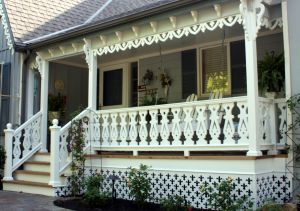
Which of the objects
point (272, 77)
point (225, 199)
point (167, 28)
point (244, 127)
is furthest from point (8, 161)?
point (272, 77)

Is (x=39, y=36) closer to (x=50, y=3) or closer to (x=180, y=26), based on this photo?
(x=50, y=3)

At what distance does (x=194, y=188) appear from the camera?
805cm

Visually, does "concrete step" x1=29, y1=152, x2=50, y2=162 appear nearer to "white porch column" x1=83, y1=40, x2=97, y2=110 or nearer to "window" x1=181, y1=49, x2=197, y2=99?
"white porch column" x1=83, y1=40, x2=97, y2=110

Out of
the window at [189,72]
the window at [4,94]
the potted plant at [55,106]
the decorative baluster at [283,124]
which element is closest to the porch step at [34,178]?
the potted plant at [55,106]

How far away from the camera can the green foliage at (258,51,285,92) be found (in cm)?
818

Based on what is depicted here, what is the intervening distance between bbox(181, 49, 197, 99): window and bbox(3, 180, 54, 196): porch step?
14.7 feet

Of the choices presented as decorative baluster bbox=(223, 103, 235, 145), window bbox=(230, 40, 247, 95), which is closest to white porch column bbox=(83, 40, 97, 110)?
window bbox=(230, 40, 247, 95)

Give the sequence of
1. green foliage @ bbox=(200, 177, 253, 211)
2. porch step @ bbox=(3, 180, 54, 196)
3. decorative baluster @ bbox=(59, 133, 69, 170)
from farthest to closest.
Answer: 1. decorative baluster @ bbox=(59, 133, 69, 170)
2. porch step @ bbox=(3, 180, 54, 196)
3. green foliage @ bbox=(200, 177, 253, 211)

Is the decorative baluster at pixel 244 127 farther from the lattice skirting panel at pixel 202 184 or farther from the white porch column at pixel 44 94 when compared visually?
the white porch column at pixel 44 94

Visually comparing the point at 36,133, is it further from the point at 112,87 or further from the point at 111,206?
the point at 111,206

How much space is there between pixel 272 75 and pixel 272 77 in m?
0.04

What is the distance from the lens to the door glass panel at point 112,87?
13516 mm

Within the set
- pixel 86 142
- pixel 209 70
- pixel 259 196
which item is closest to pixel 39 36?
pixel 86 142

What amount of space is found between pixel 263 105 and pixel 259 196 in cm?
173
